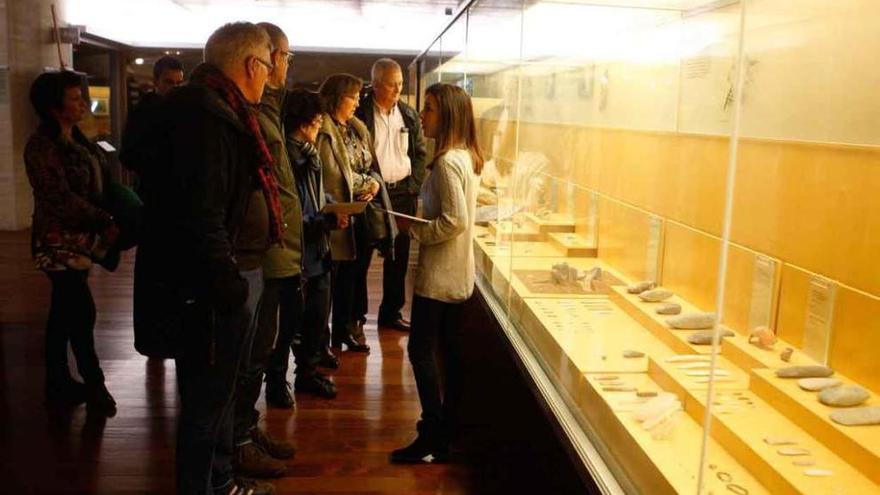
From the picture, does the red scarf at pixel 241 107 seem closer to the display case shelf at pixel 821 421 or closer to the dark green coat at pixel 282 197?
the dark green coat at pixel 282 197

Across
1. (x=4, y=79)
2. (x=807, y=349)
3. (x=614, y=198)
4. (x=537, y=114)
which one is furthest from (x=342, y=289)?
(x=4, y=79)

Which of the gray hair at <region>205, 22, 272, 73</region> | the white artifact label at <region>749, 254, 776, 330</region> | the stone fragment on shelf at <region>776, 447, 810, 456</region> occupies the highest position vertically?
the gray hair at <region>205, 22, 272, 73</region>

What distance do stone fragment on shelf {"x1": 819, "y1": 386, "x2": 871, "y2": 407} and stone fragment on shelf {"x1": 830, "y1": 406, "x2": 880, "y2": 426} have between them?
4cm

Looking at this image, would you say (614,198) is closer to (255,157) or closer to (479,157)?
(479,157)

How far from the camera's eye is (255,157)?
254 cm

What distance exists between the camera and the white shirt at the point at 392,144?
17.7ft

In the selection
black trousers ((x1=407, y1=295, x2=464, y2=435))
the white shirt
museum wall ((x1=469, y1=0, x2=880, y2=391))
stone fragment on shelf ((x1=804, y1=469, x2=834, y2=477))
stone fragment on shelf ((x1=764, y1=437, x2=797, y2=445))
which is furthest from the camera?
the white shirt

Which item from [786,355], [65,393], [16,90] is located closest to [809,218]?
[786,355]

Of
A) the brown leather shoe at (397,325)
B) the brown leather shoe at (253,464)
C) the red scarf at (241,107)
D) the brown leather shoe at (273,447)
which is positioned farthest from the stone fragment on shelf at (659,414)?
the brown leather shoe at (397,325)

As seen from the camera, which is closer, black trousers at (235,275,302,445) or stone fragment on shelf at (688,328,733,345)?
stone fragment on shelf at (688,328,733,345)

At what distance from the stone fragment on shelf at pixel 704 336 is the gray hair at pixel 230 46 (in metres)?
1.63

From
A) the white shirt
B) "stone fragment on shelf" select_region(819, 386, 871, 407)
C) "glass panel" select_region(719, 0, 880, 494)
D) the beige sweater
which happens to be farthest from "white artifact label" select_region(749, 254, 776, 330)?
the white shirt

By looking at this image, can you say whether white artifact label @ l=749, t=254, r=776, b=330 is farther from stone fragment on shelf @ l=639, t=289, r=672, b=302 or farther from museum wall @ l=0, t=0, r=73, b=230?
museum wall @ l=0, t=0, r=73, b=230

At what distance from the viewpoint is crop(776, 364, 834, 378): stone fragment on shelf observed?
2.12m
